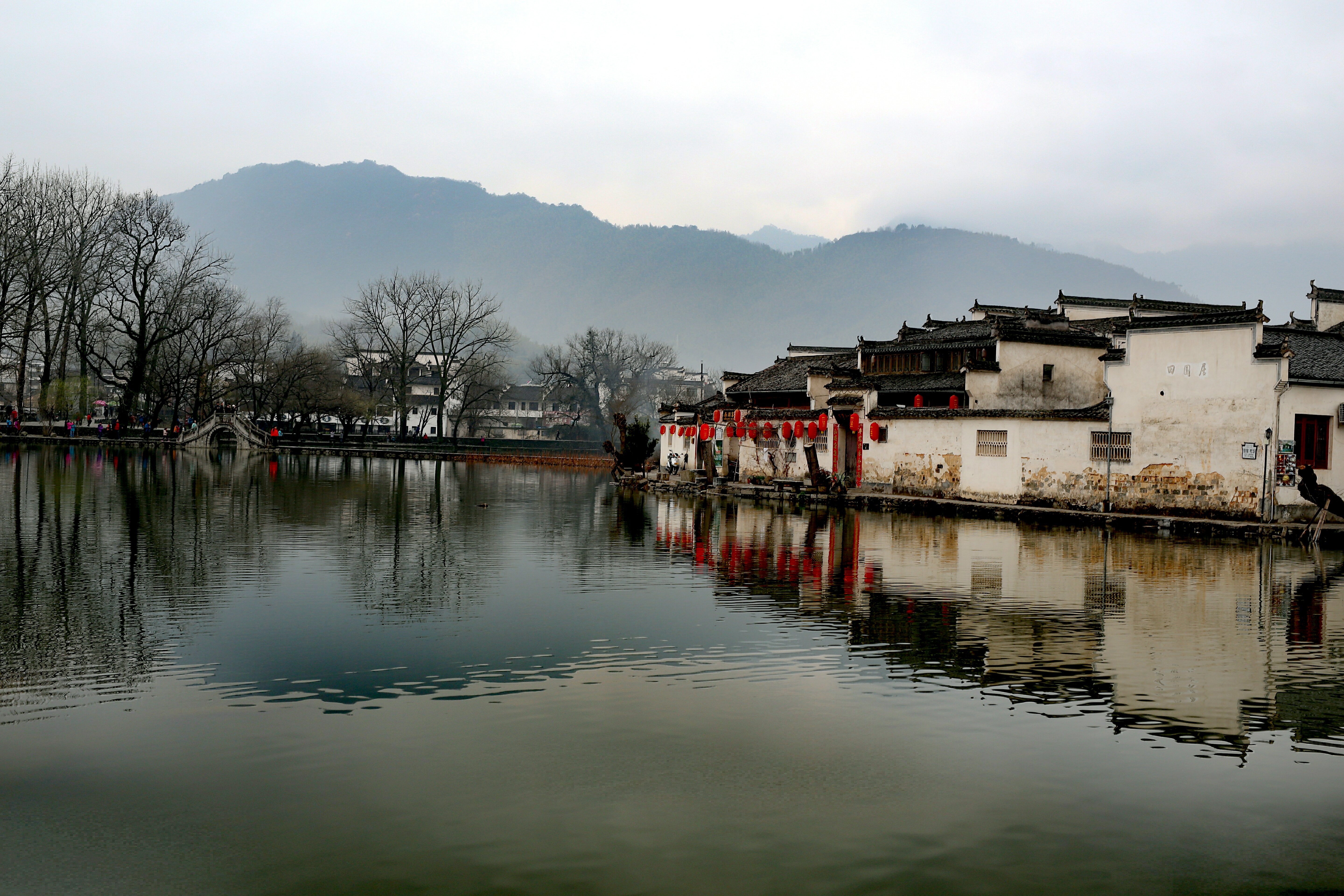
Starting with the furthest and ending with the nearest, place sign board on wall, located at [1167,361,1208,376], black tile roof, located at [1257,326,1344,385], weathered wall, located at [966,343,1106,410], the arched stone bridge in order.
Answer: the arched stone bridge < weathered wall, located at [966,343,1106,410] < sign board on wall, located at [1167,361,1208,376] < black tile roof, located at [1257,326,1344,385]

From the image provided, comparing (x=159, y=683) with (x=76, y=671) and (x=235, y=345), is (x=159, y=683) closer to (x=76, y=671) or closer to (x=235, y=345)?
(x=76, y=671)

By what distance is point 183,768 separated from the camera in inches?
335

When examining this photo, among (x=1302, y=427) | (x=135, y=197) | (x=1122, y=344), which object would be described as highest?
(x=135, y=197)

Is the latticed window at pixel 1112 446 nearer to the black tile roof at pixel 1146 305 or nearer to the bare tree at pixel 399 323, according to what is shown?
the black tile roof at pixel 1146 305

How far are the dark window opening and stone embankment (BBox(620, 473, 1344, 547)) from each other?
2168 mm

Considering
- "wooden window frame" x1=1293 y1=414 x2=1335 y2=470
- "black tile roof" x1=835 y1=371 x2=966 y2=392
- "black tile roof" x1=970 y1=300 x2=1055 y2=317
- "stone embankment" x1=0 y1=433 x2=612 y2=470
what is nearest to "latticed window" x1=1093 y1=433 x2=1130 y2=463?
"wooden window frame" x1=1293 y1=414 x2=1335 y2=470

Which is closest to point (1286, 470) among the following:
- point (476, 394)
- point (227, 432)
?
point (227, 432)

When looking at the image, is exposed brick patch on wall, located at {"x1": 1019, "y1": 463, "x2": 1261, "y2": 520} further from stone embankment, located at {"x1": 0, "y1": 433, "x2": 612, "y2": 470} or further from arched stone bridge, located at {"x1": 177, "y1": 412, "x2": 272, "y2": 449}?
arched stone bridge, located at {"x1": 177, "y1": 412, "x2": 272, "y2": 449}

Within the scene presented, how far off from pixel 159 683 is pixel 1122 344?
114 feet

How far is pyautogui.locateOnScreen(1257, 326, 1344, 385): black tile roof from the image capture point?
30.6m

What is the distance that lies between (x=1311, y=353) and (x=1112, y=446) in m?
6.33

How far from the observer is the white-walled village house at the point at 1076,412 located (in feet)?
101

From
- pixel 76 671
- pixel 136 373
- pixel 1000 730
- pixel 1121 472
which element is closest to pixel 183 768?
pixel 76 671

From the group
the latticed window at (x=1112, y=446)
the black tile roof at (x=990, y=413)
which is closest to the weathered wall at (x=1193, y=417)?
the latticed window at (x=1112, y=446)
